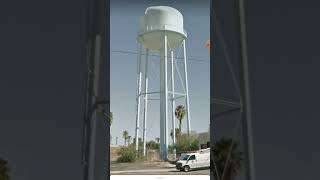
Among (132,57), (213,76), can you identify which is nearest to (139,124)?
(132,57)

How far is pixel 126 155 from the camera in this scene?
1318cm

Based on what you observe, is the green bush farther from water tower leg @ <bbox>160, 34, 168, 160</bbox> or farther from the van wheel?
the van wheel

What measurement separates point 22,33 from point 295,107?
1.97m

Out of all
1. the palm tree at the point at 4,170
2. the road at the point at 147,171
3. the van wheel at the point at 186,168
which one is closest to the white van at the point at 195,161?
the van wheel at the point at 186,168

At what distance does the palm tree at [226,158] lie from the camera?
2768mm

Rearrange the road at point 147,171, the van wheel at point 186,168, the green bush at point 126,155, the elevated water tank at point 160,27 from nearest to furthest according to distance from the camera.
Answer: the road at point 147,171
the van wheel at point 186,168
the green bush at point 126,155
the elevated water tank at point 160,27

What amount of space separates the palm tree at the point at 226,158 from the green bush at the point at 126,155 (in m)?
10.0

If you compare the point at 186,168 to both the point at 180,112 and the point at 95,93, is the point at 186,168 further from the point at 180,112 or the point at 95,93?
the point at 180,112

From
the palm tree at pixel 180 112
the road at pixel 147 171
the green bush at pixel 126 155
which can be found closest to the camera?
the road at pixel 147 171

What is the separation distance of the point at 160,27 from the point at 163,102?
3174 millimetres

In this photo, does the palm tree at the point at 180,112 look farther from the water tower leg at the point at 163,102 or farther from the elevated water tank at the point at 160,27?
the elevated water tank at the point at 160,27

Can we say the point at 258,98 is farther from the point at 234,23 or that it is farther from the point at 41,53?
the point at 41,53

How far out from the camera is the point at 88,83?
2.61 m

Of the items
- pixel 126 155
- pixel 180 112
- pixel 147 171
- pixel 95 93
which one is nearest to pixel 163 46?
pixel 126 155
